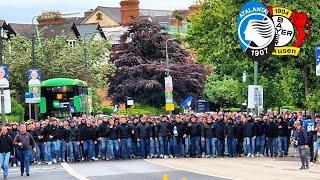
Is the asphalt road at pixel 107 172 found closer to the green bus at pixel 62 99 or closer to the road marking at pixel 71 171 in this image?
the road marking at pixel 71 171

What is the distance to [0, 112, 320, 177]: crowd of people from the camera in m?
35.6

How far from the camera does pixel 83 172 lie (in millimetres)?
29016

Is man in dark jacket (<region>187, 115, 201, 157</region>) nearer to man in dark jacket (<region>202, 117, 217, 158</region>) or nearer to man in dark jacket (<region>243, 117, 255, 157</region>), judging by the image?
man in dark jacket (<region>202, 117, 217, 158</region>)

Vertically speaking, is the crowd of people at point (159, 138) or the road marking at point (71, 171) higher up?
the crowd of people at point (159, 138)

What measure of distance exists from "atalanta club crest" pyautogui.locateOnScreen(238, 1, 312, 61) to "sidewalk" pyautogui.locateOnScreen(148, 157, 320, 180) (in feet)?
13.8

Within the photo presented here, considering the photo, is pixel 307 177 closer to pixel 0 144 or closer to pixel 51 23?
pixel 0 144

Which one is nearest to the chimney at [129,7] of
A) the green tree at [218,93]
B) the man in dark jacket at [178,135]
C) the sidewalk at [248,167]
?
the green tree at [218,93]

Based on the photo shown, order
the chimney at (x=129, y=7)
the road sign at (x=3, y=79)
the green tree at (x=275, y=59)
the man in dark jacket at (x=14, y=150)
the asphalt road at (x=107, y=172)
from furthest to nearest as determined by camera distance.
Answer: the chimney at (x=129, y=7)
the road sign at (x=3, y=79)
the green tree at (x=275, y=59)
the man in dark jacket at (x=14, y=150)
the asphalt road at (x=107, y=172)

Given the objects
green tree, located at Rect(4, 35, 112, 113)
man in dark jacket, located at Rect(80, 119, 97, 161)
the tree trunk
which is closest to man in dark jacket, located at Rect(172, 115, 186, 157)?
man in dark jacket, located at Rect(80, 119, 97, 161)

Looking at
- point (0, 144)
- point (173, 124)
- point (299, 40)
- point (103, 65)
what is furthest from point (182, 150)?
point (103, 65)

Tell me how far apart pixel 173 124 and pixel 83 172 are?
812cm

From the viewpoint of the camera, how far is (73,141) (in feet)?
117

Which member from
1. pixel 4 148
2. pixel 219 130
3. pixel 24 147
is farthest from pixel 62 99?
pixel 4 148

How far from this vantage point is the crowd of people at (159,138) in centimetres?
3559
